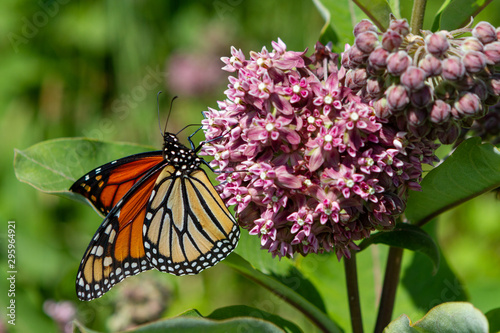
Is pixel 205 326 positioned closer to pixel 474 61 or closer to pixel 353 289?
pixel 353 289

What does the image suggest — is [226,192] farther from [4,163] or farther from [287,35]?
[4,163]

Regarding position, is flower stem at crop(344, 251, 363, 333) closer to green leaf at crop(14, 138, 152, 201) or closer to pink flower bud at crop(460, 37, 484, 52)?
pink flower bud at crop(460, 37, 484, 52)

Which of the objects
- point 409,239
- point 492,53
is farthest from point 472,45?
point 409,239

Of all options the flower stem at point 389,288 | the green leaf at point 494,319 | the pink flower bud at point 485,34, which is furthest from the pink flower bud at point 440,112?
the green leaf at point 494,319

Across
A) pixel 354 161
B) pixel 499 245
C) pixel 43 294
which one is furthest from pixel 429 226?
pixel 43 294

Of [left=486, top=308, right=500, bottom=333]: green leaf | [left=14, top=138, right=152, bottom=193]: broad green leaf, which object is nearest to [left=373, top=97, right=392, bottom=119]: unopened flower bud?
[left=486, top=308, right=500, bottom=333]: green leaf
